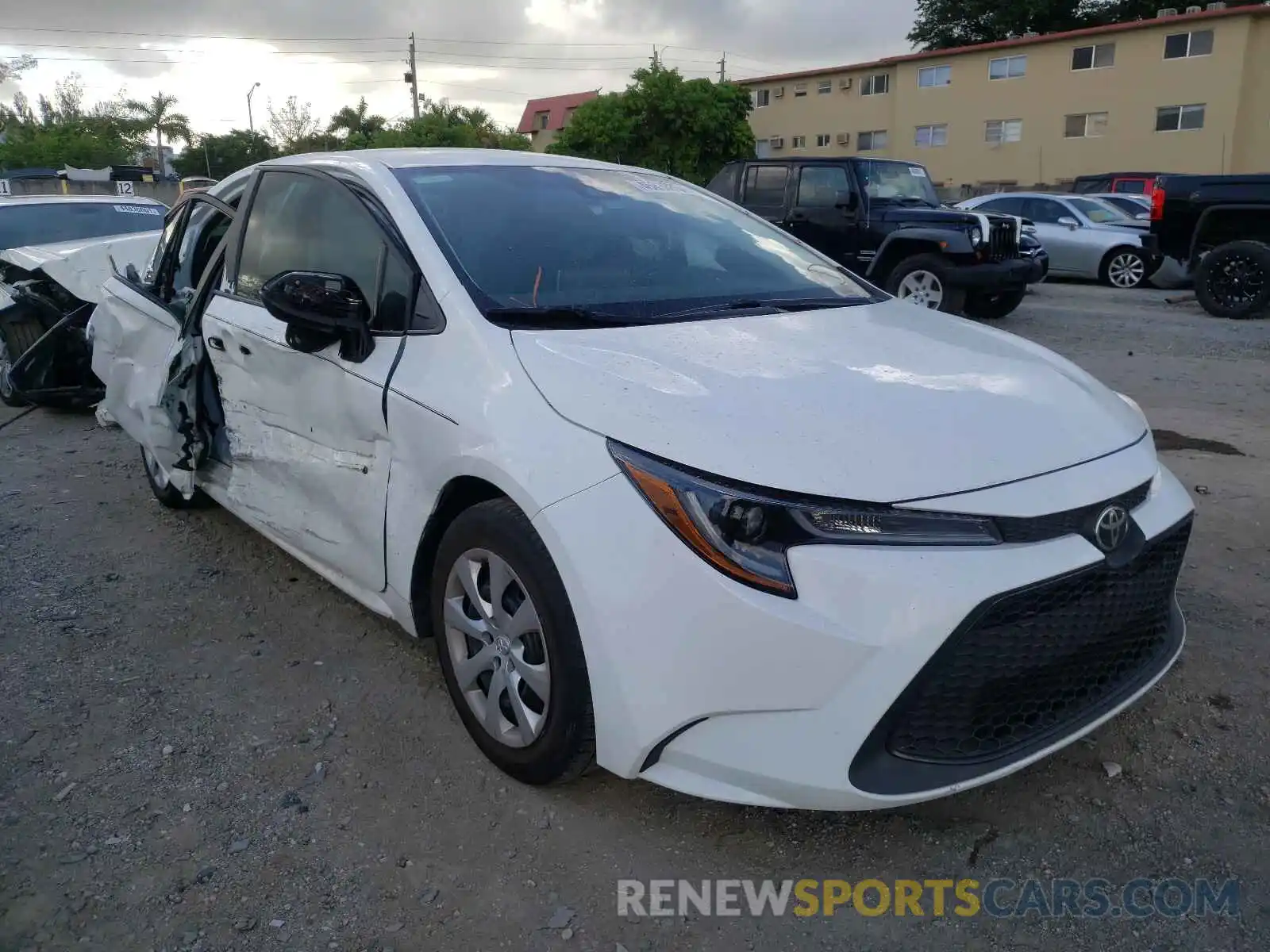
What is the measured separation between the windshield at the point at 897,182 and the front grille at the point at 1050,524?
9641 millimetres

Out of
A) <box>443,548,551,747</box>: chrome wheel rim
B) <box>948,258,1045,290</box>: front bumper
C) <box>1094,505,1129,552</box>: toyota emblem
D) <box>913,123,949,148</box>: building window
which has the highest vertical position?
<box>913,123,949,148</box>: building window

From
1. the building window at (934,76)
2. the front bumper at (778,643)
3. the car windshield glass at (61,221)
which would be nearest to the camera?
the front bumper at (778,643)

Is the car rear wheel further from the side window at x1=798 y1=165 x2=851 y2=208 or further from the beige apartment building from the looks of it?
the beige apartment building

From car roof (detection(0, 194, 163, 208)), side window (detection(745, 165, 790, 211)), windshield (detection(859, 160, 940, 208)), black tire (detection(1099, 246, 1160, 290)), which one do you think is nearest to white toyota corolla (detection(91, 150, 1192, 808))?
car roof (detection(0, 194, 163, 208))

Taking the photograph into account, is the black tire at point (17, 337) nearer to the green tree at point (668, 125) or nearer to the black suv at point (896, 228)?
the black suv at point (896, 228)

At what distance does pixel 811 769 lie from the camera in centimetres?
210

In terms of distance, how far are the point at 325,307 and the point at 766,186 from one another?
9.71 metres

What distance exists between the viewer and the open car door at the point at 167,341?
4109mm

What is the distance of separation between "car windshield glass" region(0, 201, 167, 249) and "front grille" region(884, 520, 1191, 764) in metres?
8.59

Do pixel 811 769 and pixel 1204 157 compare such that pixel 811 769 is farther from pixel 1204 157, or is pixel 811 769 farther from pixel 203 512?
pixel 1204 157

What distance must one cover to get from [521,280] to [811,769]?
1.65 meters

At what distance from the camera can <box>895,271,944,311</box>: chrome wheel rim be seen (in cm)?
1019

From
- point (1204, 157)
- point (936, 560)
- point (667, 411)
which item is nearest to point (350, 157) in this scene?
point (667, 411)

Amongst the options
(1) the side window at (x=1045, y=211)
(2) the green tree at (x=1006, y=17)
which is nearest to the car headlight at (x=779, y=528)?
(1) the side window at (x=1045, y=211)
